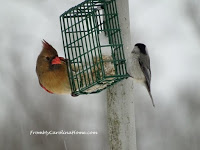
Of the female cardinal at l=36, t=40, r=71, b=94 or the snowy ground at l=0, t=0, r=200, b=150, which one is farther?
the snowy ground at l=0, t=0, r=200, b=150

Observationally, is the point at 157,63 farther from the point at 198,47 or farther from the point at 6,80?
the point at 6,80

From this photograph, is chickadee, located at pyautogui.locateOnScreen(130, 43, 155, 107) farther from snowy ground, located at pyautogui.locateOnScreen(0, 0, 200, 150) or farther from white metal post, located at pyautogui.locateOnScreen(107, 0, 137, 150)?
snowy ground, located at pyautogui.locateOnScreen(0, 0, 200, 150)

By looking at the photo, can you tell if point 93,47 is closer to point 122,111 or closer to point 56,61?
point 56,61

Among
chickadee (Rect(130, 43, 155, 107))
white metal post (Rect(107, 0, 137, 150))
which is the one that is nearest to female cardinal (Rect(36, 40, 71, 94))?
white metal post (Rect(107, 0, 137, 150))

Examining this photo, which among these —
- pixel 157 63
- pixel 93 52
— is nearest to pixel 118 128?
pixel 93 52

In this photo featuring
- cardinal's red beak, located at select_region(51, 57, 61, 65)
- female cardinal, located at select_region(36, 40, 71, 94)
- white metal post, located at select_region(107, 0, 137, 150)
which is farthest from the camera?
female cardinal, located at select_region(36, 40, 71, 94)

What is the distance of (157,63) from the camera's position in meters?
9.27

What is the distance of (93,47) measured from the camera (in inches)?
194

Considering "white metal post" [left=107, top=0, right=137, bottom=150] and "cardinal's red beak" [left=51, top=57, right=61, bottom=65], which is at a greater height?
"cardinal's red beak" [left=51, top=57, right=61, bottom=65]

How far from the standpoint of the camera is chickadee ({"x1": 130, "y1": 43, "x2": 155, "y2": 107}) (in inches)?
208

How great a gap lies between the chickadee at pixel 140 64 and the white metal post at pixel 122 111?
29 cm

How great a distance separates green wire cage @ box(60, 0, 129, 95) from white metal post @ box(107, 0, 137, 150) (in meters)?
0.07

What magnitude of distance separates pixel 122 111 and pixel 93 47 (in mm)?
705

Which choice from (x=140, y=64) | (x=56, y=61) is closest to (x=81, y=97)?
(x=140, y=64)
